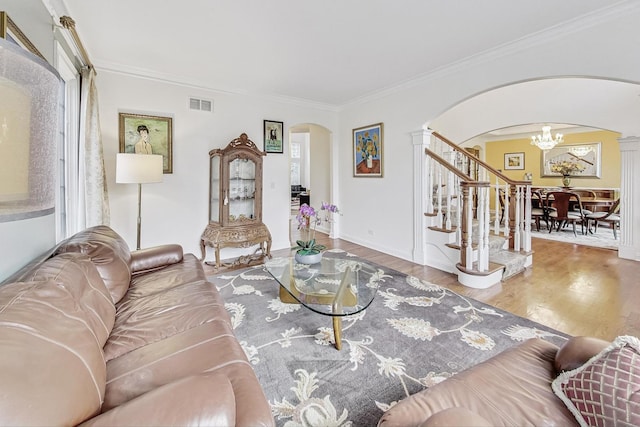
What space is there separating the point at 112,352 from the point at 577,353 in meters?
2.01

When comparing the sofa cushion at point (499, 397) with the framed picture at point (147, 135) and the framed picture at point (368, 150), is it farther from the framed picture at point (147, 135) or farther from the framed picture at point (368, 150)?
the framed picture at point (147, 135)

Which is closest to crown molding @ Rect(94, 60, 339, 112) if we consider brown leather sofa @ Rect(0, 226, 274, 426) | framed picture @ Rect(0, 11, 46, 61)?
framed picture @ Rect(0, 11, 46, 61)

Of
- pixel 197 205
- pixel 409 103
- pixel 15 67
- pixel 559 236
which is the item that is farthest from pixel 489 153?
pixel 15 67

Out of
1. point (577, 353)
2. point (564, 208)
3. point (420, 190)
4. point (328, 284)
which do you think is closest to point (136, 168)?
point (328, 284)

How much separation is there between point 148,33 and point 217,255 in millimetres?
2555

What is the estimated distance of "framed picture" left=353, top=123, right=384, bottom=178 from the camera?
15.5 feet

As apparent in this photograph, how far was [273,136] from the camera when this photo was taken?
4781 millimetres

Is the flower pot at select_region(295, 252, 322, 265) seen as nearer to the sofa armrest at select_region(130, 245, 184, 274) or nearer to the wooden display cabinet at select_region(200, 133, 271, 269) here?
the sofa armrest at select_region(130, 245, 184, 274)

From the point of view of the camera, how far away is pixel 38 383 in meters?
0.72

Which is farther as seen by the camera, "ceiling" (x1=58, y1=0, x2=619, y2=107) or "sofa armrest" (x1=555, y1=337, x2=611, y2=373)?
"ceiling" (x1=58, y1=0, x2=619, y2=107)

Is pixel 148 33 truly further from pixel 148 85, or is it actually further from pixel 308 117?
pixel 308 117

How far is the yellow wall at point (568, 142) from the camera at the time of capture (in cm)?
743

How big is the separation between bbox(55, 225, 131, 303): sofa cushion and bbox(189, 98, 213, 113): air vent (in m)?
2.54

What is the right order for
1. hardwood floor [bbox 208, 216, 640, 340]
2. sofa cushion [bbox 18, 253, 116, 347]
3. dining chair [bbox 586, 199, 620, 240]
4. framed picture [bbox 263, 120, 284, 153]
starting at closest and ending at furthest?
sofa cushion [bbox 18, 253, 116, 347], hardwood floor [bbox 208, 216, 640, 340], framed picture [bbox 263, 120, 284, 153], dining chair [bbox 586, 199, 620, 240]
